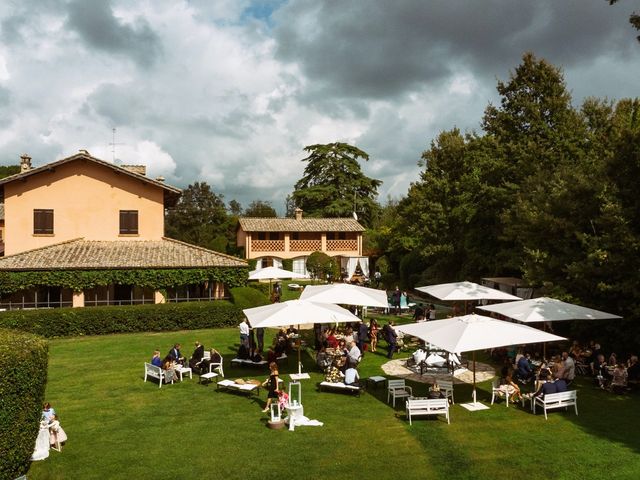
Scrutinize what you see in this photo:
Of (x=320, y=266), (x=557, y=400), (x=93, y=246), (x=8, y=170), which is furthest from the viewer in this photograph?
(x=8, y=170)

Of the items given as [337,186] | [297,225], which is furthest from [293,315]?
[337,186]

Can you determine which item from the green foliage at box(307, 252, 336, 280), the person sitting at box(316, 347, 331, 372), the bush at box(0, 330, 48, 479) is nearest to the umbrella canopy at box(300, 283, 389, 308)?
the person sitting at box(316, 347, 331, 372)

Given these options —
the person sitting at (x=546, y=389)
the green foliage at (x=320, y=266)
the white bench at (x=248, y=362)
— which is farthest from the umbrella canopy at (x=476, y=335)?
the green foliage at (x=320, y=266)

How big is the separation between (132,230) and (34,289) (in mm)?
7415

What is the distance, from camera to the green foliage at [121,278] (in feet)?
85.3

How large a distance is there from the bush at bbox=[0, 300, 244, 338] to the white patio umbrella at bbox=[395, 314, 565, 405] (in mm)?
15914

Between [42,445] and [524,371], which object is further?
[524,371]

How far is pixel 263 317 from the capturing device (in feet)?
51.8

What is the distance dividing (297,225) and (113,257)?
30501 millimetres

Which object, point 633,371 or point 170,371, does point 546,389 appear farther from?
point 170,371

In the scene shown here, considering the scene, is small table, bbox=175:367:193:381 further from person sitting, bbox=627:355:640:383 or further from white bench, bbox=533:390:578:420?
person sitting, bbox=627:355:640:383

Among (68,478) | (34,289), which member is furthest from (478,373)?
(34,289)

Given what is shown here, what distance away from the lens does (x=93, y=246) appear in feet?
101

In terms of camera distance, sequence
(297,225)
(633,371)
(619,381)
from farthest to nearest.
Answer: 1. (297,225)
2. (633,371)
3. (619,381)
